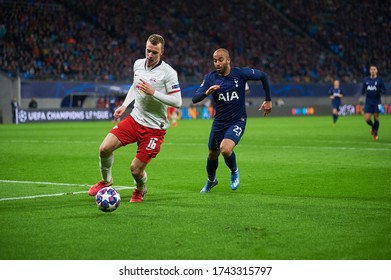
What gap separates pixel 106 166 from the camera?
10.8m

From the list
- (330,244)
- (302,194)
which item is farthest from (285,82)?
(330,244)

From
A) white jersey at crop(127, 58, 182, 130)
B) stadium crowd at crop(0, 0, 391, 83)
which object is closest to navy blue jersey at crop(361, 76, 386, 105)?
white jersey at crop(127, 58, 182, 130)

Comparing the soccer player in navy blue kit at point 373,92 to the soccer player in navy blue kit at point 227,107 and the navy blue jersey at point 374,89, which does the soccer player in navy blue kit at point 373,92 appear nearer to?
the navy blue jersey at point 374,89

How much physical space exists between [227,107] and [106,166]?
2446mm

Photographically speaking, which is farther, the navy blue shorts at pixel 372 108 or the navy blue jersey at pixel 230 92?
the navy blue shorts at pixel 372 108

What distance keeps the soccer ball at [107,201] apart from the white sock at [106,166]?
4.53 feet

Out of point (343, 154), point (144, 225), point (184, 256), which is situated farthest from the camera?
point (343, 154)

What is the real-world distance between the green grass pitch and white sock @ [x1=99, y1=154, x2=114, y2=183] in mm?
462

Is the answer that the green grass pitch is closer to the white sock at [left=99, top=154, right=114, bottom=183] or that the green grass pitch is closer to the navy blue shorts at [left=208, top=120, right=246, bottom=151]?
the white sock at [left=99, top=154, right=114, bottom=183]

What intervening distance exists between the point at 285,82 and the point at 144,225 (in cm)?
5180

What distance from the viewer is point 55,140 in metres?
26.5

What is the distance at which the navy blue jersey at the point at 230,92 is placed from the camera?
1193 centimetres

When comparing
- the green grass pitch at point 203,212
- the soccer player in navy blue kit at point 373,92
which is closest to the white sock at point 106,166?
the green grass pitch at point 203,212

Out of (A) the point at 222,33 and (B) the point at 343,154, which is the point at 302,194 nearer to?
(B) the point at 343,154
